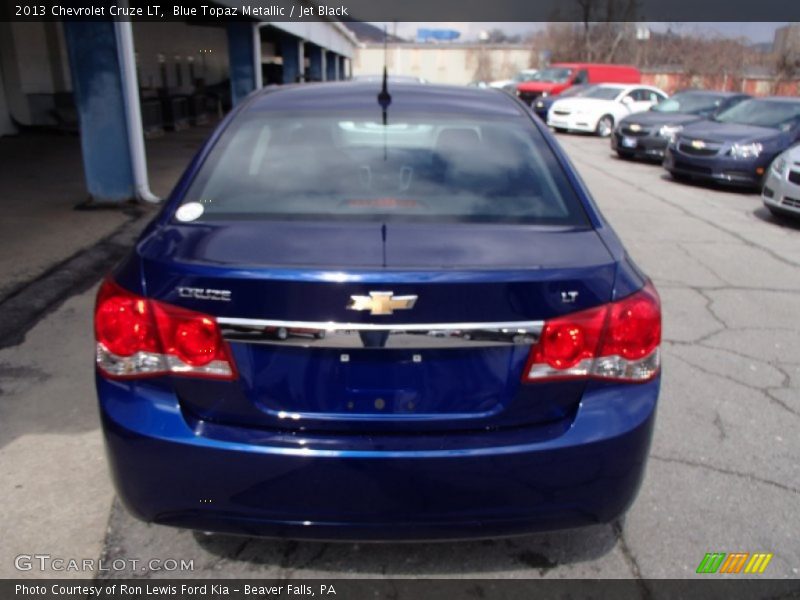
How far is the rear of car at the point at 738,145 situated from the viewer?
10883mm

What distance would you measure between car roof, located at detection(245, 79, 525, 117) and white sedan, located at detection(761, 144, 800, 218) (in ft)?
21.0

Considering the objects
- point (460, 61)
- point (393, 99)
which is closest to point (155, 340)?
point (393, 99)

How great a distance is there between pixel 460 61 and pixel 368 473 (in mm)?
72478

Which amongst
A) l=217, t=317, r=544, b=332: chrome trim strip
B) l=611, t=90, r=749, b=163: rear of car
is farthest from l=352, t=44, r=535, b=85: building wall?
l=217, t=317, r=544, b=332: chrome trim strip

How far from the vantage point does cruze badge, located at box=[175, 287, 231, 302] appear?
183cm

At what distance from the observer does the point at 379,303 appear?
1.80m

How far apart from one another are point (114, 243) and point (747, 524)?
5832 millimetres

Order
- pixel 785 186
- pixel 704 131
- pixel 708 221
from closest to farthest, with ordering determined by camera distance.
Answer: pixel 785 186 → pixel 708 221 → pixel 704 131

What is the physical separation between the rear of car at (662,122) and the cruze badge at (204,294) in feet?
44.7

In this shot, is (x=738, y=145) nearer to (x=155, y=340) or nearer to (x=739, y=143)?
(x=739, y=143)

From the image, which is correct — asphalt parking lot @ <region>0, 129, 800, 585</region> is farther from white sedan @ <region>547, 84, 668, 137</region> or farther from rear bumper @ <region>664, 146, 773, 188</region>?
white sedan @ <region>547, 84, 668, 137</region>

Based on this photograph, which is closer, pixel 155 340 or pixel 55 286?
pixel 155 340

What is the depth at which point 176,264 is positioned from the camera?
190 cm

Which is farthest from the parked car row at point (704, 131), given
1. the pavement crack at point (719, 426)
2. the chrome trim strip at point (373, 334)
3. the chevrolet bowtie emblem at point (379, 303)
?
the chevrolet bowtie emblem at point (379, 303)
